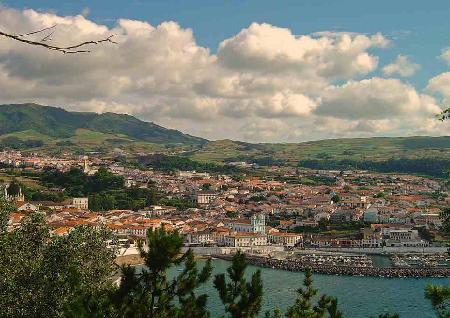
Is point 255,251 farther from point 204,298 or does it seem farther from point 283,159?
point 283,159

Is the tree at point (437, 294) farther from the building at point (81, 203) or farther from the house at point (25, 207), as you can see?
the building at point (81, 203)

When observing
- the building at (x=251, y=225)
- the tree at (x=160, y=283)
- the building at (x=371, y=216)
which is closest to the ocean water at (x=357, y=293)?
the building at (x=251, y=225)

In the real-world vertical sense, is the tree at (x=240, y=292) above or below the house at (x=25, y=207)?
above

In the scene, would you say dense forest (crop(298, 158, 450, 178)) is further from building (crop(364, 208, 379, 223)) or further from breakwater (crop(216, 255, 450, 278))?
breakwater (crop(216, 255, 450, 278))

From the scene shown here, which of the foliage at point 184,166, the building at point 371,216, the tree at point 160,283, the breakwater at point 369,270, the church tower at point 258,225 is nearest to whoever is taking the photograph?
the tree at point 160,283

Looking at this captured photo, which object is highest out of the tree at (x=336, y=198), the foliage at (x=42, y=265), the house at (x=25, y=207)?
the foliage at (x=42, y=265)

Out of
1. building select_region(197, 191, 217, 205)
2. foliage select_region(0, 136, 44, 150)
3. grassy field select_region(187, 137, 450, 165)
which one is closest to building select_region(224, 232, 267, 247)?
building select_region(197, 191, 217, 205)

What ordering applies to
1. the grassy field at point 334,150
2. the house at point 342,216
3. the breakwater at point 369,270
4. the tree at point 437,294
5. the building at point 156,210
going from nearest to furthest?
the tree at point 437,294, the breakwater at point 369,270, the house at point 342,216, the building at point 156,210, the grassy field at point 334,150
